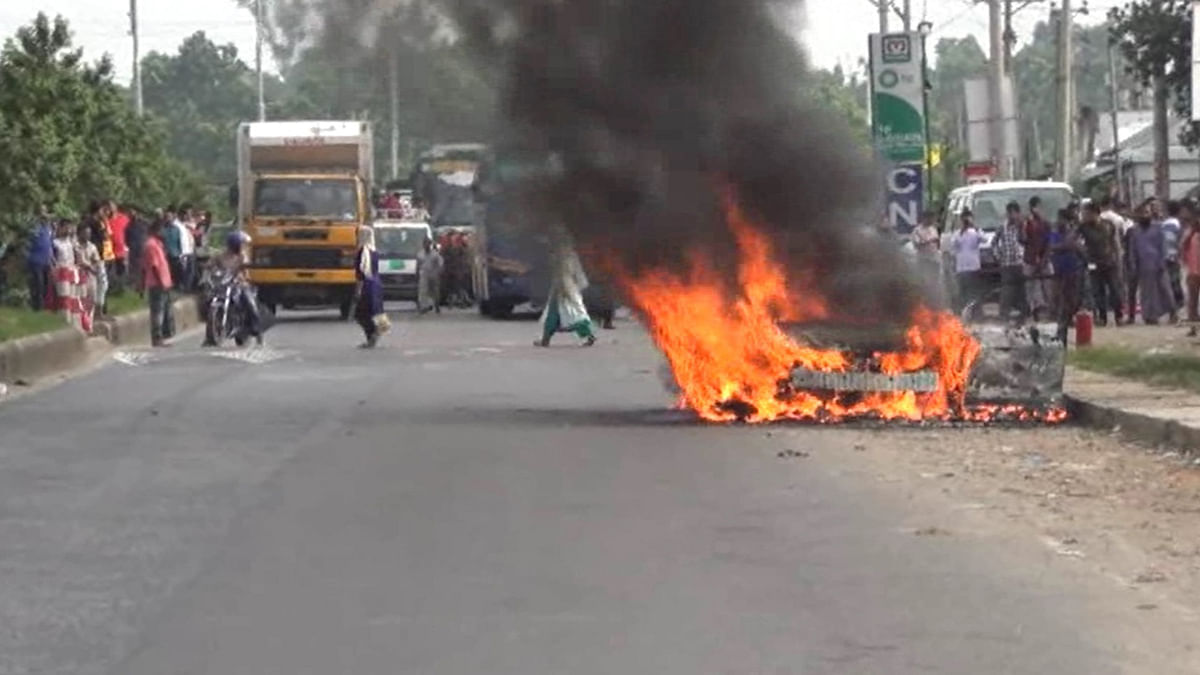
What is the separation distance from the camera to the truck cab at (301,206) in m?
45.1

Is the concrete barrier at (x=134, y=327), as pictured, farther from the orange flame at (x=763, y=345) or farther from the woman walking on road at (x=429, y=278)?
the orange flame at (x=763, y=345)

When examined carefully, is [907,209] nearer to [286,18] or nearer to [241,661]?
[286,18]

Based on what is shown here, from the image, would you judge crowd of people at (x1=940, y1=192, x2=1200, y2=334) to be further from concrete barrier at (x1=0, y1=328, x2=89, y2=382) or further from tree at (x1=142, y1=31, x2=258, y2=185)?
tree at (x1=142, y1=31, x2=258, y2=185)

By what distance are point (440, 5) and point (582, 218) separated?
74.8 inches

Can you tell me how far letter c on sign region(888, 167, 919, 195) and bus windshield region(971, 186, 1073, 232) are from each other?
43.2 ft

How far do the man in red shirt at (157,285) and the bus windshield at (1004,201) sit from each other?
1155 cm

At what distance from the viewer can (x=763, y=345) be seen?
64.3 feet

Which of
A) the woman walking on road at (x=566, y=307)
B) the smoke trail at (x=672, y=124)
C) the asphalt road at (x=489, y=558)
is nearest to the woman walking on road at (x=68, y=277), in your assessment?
the woman walking on road at (x=566, y=307)

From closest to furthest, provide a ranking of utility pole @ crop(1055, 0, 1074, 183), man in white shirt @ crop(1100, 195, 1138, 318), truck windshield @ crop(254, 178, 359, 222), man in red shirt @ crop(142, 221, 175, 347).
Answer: man in white shirt @ crop(1100, 195, 1138, 318) < man in red shirt @ crop(142, 221, 175, 347) < truck windshield @ crop(254, 178, 359, 222) < utility pole @ crop(1055, 0, 1074, 183)

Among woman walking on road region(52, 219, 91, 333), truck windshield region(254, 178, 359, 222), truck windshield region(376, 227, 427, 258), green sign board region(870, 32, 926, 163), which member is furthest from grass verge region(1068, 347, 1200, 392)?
truck windshield region(376, 227, 427, 258)

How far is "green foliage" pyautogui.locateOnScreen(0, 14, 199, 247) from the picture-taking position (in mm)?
38188

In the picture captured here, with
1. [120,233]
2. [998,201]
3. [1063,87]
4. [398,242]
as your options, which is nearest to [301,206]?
[120,233]

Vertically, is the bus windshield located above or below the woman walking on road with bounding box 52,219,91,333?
above

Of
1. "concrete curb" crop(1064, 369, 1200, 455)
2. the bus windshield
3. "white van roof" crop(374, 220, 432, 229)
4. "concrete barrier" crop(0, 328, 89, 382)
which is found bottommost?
"concrete curb" crop(1064, 369, 1200, 455)
